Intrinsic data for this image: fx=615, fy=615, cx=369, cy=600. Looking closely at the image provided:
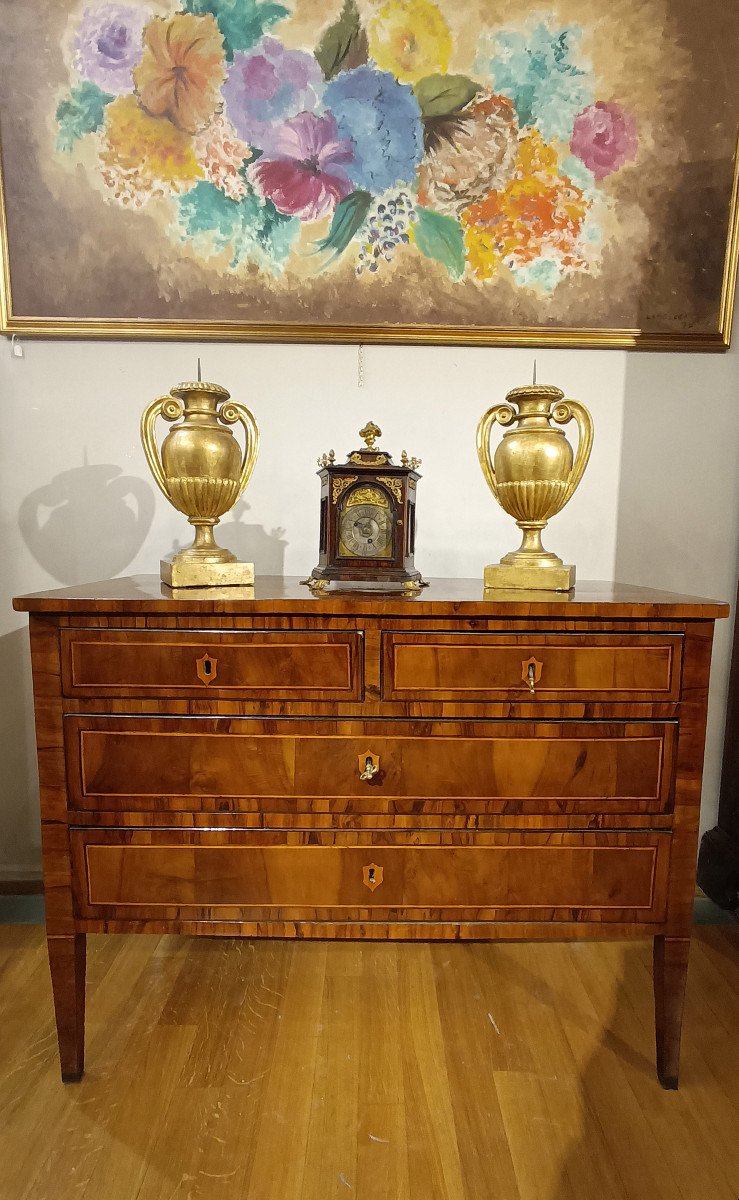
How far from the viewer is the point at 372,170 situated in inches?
67.6

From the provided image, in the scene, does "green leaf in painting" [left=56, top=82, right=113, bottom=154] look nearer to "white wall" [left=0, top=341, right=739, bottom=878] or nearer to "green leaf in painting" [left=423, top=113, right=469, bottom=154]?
"white wall" [left=0, top=341, right=739, bottom=878]

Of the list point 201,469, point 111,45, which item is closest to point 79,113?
point 111,45

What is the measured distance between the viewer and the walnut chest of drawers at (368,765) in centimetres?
120

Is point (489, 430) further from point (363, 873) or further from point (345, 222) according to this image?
point (363, 873)

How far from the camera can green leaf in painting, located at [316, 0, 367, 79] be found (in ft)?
5.45

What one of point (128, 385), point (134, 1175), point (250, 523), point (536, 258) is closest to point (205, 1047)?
point (134, 1175)

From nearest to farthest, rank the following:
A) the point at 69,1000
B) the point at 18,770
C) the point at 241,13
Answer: the point at 69,1000 → the point at 241,13 → the point at 18,770

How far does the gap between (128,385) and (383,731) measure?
4.28 ft

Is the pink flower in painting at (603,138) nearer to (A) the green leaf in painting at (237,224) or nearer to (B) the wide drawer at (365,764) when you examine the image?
(A) the green leaf in painting at (237,224)

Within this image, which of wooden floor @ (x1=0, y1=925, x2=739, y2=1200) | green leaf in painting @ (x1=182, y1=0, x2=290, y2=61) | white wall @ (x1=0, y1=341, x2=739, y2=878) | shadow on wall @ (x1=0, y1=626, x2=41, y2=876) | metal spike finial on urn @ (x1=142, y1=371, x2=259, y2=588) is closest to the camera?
wooden floor @ (x1=0, y1=925, x2=739, y2=1200)

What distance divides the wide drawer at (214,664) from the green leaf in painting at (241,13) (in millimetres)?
1670

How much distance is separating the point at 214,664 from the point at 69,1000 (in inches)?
31.2

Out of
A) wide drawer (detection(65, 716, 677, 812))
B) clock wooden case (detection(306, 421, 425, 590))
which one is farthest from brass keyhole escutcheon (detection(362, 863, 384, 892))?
clock wooden case (detection(306, 421, 425, 590))

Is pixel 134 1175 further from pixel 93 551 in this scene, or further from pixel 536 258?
A: pixel 536 258
